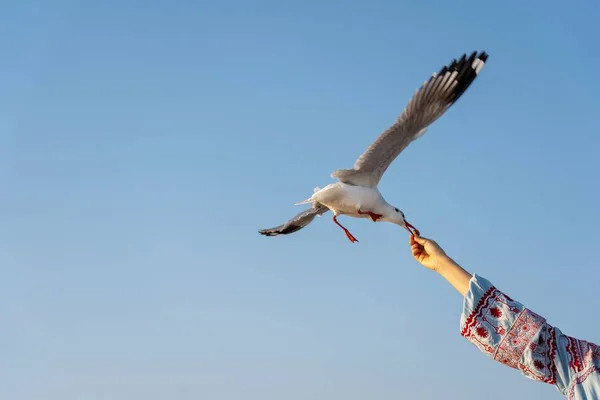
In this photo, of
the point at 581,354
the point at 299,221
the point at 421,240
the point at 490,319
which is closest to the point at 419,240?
the point at 421,240

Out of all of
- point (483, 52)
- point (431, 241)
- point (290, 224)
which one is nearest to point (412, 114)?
point (483, 52)

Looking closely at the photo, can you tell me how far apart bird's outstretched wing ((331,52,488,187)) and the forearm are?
12.6 ft

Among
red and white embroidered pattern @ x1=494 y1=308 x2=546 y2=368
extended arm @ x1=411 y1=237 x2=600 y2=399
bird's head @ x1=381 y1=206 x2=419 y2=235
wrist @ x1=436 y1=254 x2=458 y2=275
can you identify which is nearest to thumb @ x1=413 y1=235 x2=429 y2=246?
wrist @ x1=436 y1=254 x2=458 y2=275

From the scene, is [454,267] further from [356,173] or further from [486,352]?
[356,173]

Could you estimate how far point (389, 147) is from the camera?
20.6ft

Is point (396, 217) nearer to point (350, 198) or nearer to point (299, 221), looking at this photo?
point (350, 198)

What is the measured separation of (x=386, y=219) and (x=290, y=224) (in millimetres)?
1612

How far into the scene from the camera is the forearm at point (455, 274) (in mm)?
2318

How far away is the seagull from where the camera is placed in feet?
20.0

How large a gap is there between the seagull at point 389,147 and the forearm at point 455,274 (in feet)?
11.9

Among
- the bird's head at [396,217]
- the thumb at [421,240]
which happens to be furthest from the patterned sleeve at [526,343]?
the bird's head at [396,217]

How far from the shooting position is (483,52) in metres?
6.47

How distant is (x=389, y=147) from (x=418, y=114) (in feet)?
1.35

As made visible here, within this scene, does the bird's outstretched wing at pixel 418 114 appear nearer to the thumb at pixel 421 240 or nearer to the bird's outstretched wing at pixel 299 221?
the bird's outstretched wing at pixel 299 221
